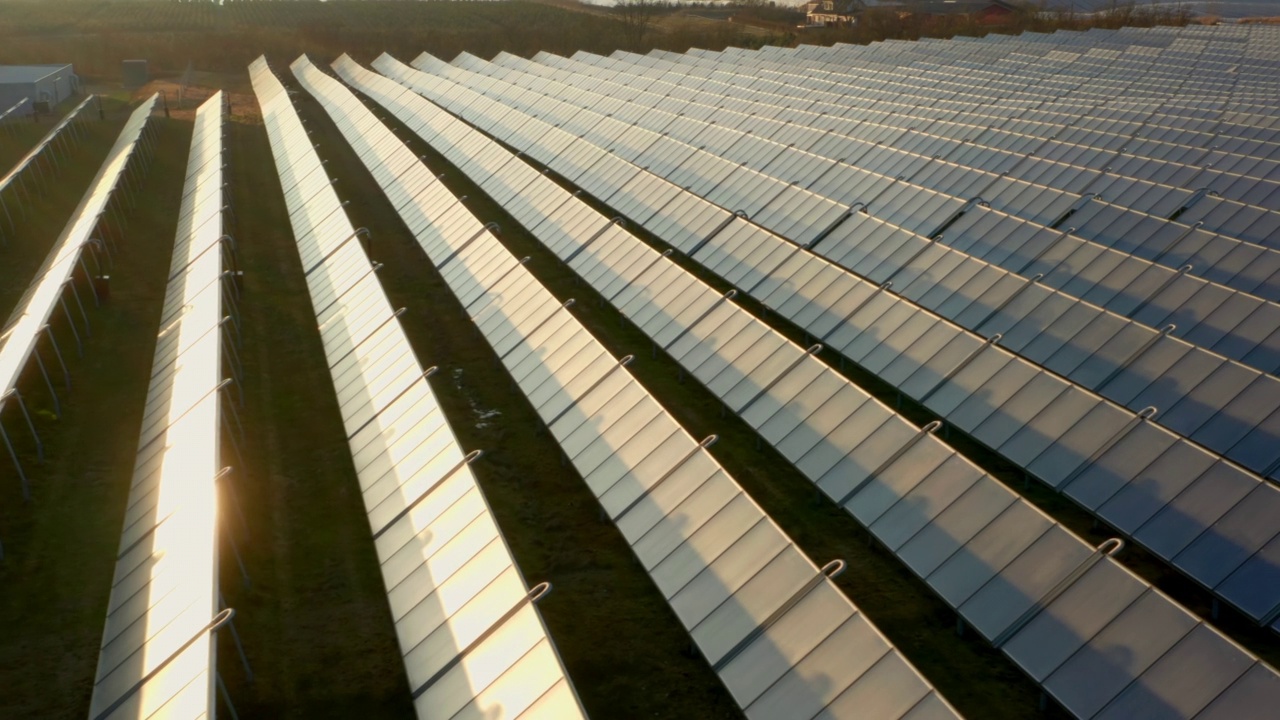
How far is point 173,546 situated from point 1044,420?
50.6 feet

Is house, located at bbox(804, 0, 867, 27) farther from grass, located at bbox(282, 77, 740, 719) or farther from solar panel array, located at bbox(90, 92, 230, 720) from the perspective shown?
solar panel array, located at bbox(90, 92, 230, 720)

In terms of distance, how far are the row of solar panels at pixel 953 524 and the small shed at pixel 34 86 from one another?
5455 centimetres

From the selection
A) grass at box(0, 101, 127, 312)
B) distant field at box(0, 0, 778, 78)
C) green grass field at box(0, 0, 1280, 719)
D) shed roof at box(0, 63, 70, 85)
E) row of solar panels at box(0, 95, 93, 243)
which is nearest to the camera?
green grass field at box(0, 0, 1280, 719)

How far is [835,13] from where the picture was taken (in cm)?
14650

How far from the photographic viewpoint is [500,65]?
89.3 metres

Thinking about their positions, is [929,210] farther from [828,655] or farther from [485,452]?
[828,655]

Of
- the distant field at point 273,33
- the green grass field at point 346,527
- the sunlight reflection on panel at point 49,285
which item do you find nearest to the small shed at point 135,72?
the distant field at point 273,33

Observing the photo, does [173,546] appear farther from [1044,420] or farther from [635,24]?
[635,24]

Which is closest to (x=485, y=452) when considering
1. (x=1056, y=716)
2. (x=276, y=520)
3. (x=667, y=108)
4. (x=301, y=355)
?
(x=276, y=520)

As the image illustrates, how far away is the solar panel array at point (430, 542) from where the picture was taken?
13789 mm

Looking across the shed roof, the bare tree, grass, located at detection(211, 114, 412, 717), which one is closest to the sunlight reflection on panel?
grass, located at detection(211, 114, 412, 717)

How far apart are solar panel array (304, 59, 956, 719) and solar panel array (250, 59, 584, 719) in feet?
9.03

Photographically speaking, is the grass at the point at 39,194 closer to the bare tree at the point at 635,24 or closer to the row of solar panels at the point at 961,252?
the row of solar panels at the point at 961,252

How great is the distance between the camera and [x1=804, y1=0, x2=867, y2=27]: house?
139125mm
